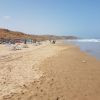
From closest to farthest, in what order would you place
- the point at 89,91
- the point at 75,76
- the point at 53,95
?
1. the point at 53,95
2. the point at 89,91
3. the point at 75,76

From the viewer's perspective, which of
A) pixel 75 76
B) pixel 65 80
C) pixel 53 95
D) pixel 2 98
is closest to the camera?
pixel 2 98

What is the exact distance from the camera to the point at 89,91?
23.2 ft

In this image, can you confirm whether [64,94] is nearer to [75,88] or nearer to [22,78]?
[75,88]

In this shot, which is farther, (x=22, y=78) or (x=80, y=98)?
(x=22, y=78)

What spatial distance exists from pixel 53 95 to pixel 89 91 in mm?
1409

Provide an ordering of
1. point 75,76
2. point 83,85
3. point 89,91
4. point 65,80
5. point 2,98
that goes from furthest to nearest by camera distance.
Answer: point 75,76, point 65,80, point 83,85, point 89,91, point 2,98

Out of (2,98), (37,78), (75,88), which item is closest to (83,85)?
(75,88)

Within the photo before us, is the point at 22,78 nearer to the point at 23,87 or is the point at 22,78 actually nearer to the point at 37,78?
the point at 37,78

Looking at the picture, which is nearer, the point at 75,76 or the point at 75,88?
the point at 75,88

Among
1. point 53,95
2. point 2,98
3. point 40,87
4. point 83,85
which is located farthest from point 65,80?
point 2,98

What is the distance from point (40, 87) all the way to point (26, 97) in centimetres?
120

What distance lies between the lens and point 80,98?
6391 mm

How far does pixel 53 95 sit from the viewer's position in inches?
257

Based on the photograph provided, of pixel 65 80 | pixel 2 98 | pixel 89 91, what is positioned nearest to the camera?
pixel 2 98
